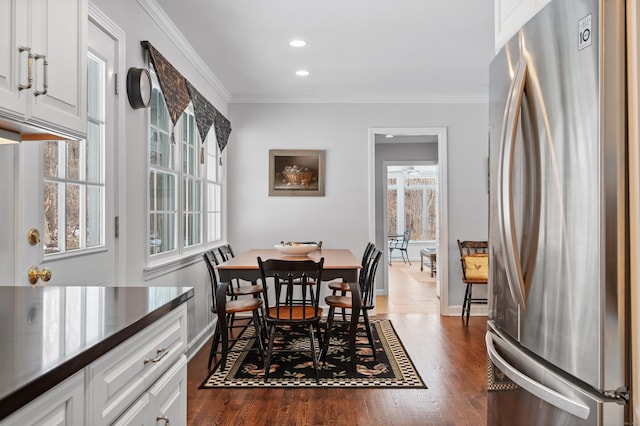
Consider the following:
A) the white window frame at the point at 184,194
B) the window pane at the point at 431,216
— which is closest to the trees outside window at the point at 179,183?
the white window frame at the point at 184,194

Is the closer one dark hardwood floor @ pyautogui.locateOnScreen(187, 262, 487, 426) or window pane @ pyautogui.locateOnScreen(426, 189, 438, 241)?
dark hardwood floor @ pyautogui.locateOnScreen(187, 262, 487, 426)

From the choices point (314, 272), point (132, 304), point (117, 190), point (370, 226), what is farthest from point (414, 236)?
point (132, 304)

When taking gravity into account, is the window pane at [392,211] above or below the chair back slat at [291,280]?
above

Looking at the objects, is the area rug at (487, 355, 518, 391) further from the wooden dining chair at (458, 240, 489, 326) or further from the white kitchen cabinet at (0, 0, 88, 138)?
the wooden dining chair at (458, 240, 489, 326)

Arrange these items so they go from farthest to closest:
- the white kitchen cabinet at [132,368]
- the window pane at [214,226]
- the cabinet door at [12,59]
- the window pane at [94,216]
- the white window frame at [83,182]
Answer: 1. the window pane at [214,226]
2. the window pane at [94,216]
3. the white window frame at [83,182]
4. the cabinet door at [12,59]
5. the white kitchen cabinet at [132,368]

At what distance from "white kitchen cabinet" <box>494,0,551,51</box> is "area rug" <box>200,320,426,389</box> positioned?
2356mm

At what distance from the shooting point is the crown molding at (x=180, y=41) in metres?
3.23

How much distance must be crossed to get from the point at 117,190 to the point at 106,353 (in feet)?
6.09

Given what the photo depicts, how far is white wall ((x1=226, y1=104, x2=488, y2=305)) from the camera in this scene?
5805 mm

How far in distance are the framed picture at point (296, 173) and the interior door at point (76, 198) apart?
123 inches

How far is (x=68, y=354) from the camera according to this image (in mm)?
974

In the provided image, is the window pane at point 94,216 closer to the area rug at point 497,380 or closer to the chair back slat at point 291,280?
the chair back slat at point 291,280

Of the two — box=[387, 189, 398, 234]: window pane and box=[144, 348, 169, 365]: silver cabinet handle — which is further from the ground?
box=[387, 189, 398, 234]: window pane

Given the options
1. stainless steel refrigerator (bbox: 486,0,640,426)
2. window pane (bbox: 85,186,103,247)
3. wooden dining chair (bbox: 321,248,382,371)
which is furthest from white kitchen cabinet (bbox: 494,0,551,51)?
wooden dining chair (bbox: 321,248,382,371)
